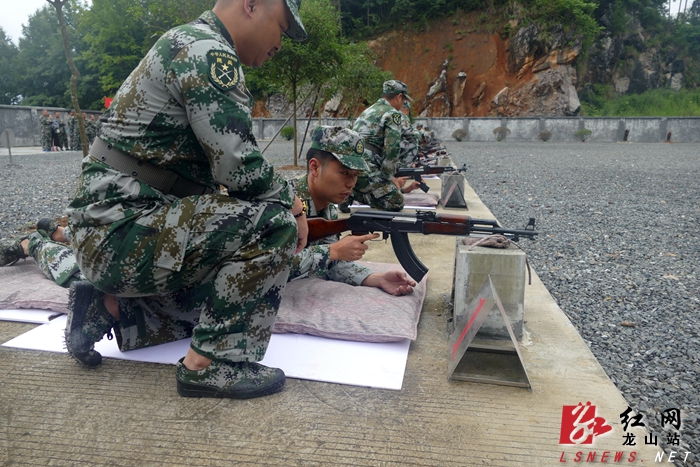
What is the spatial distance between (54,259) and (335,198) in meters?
1.73

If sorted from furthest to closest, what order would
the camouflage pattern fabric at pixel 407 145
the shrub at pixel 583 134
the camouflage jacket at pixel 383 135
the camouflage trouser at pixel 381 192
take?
the shrub at pixel 583 134 → the camouflage pattern fabric at pixel 407 145 → the camouflage jacket at pixel 383 135 → the camouflage trouser at pixel 381 192

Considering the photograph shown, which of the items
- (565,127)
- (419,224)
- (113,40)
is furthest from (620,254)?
(113,40)

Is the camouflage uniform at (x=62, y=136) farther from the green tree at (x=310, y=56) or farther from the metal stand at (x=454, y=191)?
the metal stand at (x=454, y=191)

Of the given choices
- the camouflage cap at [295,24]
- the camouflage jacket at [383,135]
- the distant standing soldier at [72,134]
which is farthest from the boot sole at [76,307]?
the distant standing soldier at [72,134]

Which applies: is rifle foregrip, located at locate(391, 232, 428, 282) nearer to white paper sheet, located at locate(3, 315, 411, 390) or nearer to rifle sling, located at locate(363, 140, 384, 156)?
white paper sheet, located at locate(3, 315, 411, 390)

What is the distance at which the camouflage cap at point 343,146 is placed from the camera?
9.68 feet

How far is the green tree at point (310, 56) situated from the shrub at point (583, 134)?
21412 mm

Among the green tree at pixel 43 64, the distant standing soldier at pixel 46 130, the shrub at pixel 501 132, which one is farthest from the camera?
the green tree at pixel 43 64

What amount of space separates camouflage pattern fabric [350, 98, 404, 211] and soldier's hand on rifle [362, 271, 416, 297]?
2895 millimetres

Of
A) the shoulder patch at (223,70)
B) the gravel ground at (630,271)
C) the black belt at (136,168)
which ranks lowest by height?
the gravel ground at (630,271)

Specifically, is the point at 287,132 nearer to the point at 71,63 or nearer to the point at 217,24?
the point at 71,63

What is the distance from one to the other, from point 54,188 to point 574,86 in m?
34.9

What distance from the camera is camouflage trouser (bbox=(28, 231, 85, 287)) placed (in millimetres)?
2896

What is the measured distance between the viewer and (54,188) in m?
9.25
